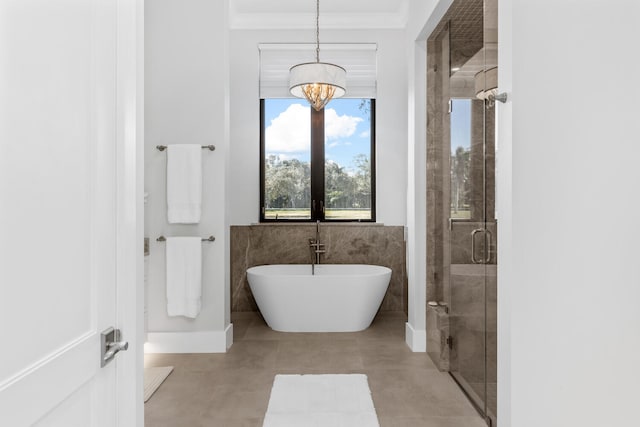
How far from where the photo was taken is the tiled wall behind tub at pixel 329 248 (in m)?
4.66

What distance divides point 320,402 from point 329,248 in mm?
2227

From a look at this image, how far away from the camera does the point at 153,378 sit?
287 centimetres

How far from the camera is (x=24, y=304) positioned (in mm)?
781

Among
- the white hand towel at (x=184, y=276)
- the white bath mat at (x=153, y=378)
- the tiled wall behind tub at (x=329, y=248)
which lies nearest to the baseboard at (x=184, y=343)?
the white hand towel at (x=184, y=276)

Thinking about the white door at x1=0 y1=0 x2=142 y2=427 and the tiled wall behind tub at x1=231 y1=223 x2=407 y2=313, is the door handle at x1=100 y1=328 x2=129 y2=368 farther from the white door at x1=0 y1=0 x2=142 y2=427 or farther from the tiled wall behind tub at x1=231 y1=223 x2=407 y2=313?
the tiled wall behind tub at x1=231 y1=223 x2=407 y2=313

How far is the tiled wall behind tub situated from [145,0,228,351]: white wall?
48.1 inches

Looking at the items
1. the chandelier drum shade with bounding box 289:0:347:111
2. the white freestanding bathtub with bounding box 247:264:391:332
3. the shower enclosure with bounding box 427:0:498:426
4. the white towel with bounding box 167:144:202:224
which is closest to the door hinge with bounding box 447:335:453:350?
the shower enclosure with bounding box 427:0:498:426

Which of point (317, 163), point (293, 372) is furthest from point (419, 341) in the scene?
point (317, 163)

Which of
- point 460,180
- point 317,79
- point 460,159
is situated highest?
point 317,79

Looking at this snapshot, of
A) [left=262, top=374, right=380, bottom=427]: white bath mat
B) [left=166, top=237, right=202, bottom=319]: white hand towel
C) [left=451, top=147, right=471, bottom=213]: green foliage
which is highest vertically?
[left=451, top=147, right=471, bottom=213]: green foliage

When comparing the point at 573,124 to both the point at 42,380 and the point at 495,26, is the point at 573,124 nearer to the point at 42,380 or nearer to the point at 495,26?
the point at 495,26

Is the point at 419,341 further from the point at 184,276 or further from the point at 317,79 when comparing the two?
the point at 317,79

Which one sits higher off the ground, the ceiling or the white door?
the ceiling

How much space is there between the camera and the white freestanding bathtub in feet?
12.5
